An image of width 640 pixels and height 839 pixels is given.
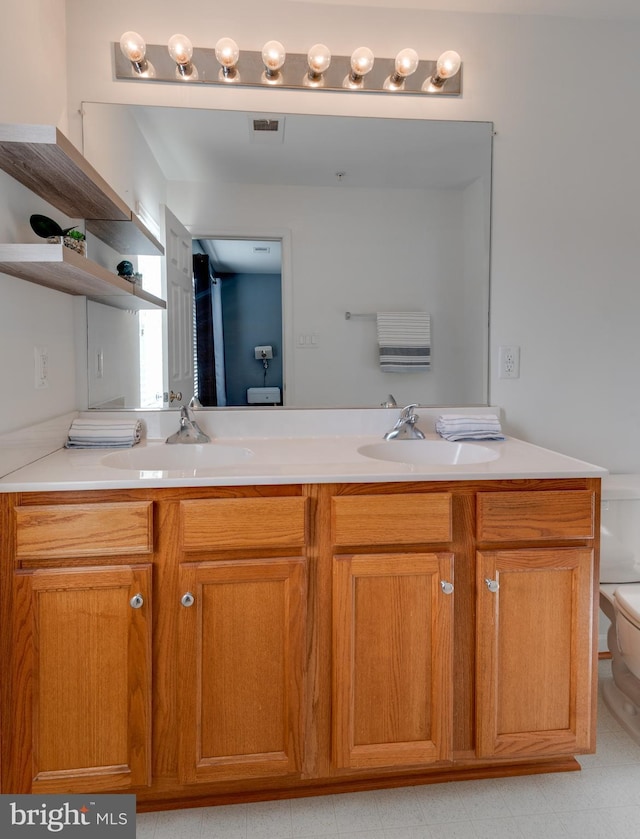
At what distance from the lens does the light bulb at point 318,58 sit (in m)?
1.84

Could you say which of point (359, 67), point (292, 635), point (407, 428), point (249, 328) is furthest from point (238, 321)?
point (292, 635)

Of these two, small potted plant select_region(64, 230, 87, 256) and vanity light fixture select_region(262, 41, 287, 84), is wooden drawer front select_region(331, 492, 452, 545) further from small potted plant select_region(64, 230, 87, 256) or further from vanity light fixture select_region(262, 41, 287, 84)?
vanity light fixture select_region(262, 41, 287, 84)

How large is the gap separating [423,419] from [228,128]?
4.00 ft

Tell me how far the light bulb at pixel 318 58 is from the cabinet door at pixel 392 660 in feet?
5.28

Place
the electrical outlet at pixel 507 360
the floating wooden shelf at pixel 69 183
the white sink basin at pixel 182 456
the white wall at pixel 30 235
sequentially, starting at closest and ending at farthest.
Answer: the floating wooden shelf at pixel 69 183 < the white wall at pixel 30 235 < the white sink basin at pixel 182 456 < the electrical outlet at pixel 507 360

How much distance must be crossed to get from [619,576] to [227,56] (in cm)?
219

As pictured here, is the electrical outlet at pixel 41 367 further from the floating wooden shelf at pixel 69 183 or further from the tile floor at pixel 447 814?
the tile floor at pixel 447 814

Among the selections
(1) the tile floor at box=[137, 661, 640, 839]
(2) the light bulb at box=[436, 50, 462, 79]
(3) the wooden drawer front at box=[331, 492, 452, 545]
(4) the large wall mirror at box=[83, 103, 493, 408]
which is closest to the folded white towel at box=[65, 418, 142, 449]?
(4) the large wall mirror at box=[83, 103, 493, 408]

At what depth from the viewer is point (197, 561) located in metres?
1.35

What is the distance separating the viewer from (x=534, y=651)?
57.1 inches

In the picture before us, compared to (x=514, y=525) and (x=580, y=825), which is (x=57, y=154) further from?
(x=580, y=825)

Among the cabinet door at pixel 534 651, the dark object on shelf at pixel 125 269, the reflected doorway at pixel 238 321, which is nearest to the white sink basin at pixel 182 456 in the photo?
the reflected doorway at pixel 238 321

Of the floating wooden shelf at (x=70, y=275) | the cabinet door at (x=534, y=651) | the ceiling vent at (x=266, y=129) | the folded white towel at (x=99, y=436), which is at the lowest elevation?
the cabinet door at (x=534, y=651)

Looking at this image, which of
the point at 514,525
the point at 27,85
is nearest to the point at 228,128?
the point at 27,85
